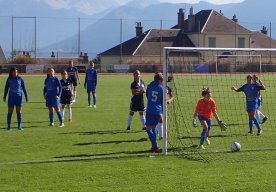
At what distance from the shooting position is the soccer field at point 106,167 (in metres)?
10.8

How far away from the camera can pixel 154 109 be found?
14352 mm

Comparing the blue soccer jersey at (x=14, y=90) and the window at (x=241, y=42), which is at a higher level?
the window at (x=241, y=42)

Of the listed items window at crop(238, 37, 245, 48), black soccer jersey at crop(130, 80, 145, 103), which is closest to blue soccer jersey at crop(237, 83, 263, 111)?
black soccer jersey at crop(130, 80, 145, 103)

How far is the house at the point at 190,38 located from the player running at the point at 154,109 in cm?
6429

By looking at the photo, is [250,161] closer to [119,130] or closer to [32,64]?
[119,130]

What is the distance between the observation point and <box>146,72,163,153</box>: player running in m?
14.3

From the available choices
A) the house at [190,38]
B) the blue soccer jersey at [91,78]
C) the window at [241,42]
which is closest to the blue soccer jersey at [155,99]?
the blue soccer jersey at [91,78]

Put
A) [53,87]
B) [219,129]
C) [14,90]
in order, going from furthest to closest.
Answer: [53,87] → [219,129] → [14,90]

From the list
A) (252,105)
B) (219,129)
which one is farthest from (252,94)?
(219,129)

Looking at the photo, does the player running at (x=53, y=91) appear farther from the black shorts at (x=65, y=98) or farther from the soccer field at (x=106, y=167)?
the soccer field at (x=106, y=167)

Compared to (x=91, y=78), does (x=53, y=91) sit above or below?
below

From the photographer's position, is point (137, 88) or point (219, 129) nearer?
point (137, 88)

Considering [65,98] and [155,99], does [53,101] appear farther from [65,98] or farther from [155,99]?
[155,99]

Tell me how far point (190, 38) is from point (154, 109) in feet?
234
